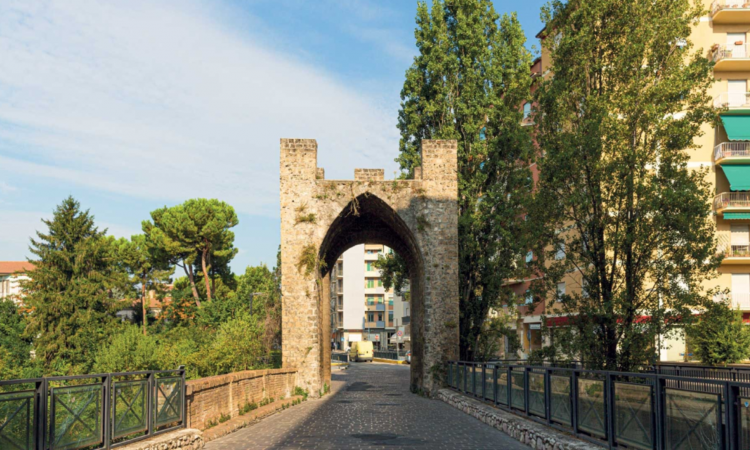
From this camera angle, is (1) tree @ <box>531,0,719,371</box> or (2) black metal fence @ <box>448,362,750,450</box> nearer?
(2) black metal fence @ <box>448,362,750,450</box>

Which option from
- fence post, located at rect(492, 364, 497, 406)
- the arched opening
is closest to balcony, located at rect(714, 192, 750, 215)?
the arched opening

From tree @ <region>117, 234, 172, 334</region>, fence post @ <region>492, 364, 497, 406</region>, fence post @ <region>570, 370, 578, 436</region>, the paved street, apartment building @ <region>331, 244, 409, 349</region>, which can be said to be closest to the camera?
fence post @ <region>570, 370, 578, 436</region>

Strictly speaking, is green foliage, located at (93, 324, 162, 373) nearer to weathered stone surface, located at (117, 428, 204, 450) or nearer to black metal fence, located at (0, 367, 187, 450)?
weathered stone surface, located at (117, 428, 204, 450)

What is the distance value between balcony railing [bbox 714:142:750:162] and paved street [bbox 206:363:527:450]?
22433 millimetres

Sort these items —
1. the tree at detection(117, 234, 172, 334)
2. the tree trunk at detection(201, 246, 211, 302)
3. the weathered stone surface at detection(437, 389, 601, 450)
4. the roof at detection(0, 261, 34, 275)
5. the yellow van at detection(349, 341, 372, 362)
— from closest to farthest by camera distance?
the weathered stone surface at detection(437, 389, 601, 450)
the tree trunk at detection(201, 246, 211, 302)
the tree at detection(117, 234, 172, 334)
the yellow van at detection(349, 341, 372, 362)
the roof at detection(0, 261, 34, 275)

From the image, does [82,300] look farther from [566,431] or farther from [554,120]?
[566,431]

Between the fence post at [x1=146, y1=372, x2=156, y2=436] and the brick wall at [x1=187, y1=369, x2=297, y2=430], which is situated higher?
the fence post at [x1=146, y1=372, x2=156, y2=436]

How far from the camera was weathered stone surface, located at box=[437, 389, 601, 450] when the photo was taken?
9.28m

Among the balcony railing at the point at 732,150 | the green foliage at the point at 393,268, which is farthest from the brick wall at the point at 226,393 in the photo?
the balcony railing at the point at 732,150

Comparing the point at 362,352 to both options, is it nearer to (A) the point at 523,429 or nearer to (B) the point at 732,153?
(B) the point at 732,153

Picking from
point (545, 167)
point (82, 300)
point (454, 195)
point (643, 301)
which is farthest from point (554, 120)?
point (82, 300)

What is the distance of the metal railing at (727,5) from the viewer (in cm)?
3447

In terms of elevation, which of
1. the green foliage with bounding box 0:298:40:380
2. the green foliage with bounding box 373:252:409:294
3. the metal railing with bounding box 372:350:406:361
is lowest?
the metal railing with bounding box 372:350:406:361

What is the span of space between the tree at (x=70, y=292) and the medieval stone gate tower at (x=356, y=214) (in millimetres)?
26721
